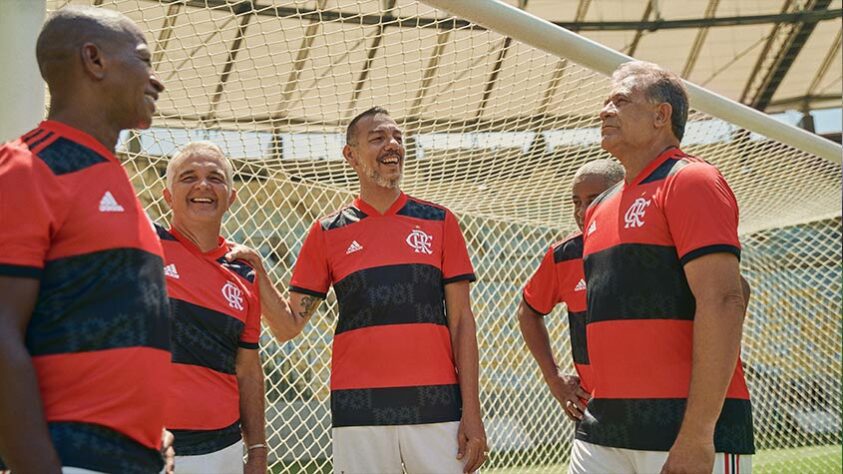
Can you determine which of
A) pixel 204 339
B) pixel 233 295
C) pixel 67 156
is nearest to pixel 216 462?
pixel 204 339

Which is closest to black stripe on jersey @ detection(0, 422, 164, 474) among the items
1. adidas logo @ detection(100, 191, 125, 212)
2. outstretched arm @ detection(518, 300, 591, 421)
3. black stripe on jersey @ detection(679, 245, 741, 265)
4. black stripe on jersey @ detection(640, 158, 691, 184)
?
adidas logo @ detection(100, 191, 125, 212)

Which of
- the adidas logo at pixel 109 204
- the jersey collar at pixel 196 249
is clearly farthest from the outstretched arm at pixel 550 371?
the adidas logo at pixel 109 204

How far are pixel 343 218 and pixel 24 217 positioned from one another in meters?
1.90

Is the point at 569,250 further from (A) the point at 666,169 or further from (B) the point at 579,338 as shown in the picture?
(A) the point at 666,169

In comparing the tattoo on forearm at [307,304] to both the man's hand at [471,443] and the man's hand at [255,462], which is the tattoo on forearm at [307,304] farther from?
the man's hand at [471,443]

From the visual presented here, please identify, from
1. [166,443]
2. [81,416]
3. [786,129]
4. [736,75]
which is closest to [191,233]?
[166,443]

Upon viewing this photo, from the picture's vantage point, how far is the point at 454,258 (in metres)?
3.43

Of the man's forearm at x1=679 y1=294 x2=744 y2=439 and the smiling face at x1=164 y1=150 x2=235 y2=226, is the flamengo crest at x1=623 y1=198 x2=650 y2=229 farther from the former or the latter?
the smiling face at x1=164 y1=150 x2=235 y2=226

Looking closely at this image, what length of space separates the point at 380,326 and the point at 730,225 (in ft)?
4.20

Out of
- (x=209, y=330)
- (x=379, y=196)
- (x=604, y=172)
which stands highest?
(x=604, y=172)

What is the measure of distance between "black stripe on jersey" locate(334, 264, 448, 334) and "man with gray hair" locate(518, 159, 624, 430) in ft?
2.42

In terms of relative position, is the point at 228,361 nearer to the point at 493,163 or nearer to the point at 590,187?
the point at 590,187

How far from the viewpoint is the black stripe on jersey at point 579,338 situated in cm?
386

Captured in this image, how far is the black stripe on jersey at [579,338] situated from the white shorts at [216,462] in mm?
1502
